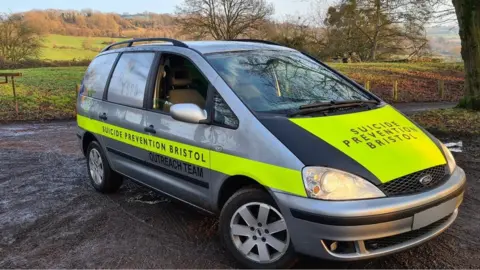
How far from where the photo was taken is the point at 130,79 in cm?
471

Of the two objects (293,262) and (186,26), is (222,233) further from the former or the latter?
(186,26)

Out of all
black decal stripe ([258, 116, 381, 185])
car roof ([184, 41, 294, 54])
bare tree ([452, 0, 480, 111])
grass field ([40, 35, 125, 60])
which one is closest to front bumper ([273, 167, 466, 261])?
black decal stripe ([258, 116, 381, 185])

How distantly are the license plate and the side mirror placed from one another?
69.2 inches

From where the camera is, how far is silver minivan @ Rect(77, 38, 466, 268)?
9.64ft

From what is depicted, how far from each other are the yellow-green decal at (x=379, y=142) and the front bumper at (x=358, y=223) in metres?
0.22

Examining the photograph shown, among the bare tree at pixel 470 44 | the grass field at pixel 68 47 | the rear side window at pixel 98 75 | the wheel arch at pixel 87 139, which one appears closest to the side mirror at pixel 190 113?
the rear side window at pixel 98 75

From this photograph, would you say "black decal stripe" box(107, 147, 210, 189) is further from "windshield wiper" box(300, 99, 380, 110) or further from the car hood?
"windshield wiper" box(300, 99, 380, 110)

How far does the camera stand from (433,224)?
128 inches

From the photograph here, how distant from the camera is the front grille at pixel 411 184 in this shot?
2.98m

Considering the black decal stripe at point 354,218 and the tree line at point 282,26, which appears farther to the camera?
the tree line at point 282,26

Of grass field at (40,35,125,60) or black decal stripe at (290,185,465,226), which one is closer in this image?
black decal stripe at (290,185,465,226)

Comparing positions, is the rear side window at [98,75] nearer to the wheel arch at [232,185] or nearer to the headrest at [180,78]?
the headrest at [180,78]

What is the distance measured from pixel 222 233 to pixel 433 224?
1589 millimetres

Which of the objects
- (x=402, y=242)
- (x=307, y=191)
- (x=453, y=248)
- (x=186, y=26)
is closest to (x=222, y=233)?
(x=307, y=191)
